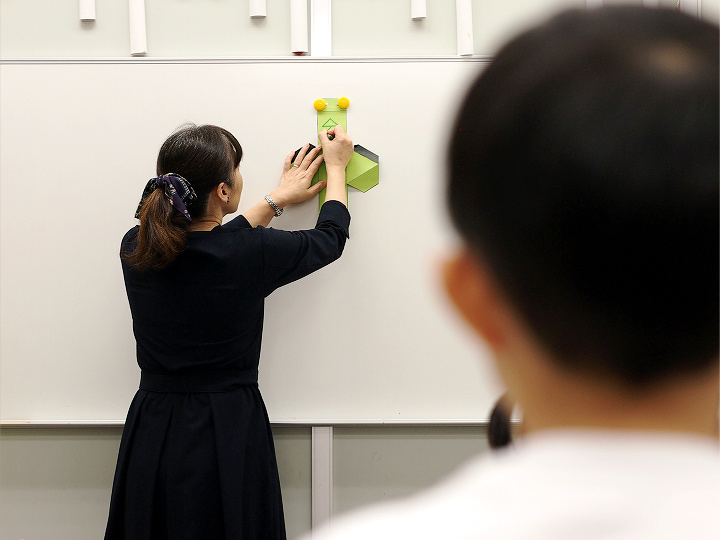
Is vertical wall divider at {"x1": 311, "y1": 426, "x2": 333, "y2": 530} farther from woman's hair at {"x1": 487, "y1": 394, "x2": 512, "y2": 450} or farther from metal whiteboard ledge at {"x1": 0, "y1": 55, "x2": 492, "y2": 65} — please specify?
woman's hair at {"x1": 487, "y1": 394, "x2": 512, "y2": 450}

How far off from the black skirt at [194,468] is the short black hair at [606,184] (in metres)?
1.31

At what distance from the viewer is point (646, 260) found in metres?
0.29

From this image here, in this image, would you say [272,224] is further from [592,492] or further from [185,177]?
[592,492]

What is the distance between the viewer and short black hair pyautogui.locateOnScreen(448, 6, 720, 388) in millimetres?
282

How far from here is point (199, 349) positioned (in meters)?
1.49

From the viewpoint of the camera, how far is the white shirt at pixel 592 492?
28cm

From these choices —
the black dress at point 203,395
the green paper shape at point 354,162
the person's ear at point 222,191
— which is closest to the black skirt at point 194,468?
the black dress at point 203,395

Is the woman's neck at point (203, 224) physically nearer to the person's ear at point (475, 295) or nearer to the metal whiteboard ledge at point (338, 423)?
the metal whiteboard ledge at point (338, 423)

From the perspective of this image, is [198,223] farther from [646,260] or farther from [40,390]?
[646,260]

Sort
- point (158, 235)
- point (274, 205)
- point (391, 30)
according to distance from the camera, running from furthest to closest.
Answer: point (391, 30), point (274, 205), point (158, 235)

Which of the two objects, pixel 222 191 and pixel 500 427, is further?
pixel 222 191

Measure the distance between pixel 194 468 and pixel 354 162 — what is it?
921mm

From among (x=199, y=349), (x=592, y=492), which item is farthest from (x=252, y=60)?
(x=592, y=492)

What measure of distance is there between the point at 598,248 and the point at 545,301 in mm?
35
